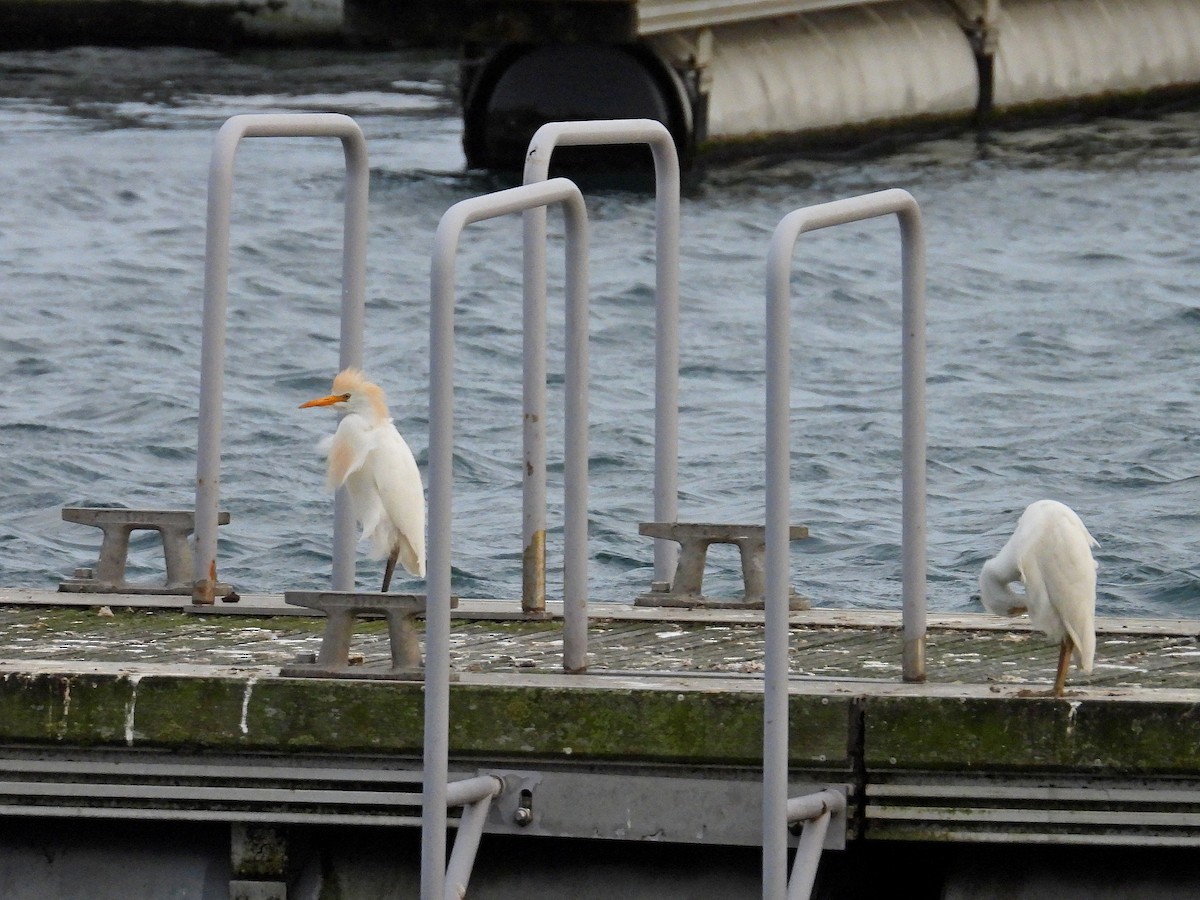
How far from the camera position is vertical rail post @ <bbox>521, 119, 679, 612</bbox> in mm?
5410

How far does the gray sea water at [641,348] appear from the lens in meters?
11.3

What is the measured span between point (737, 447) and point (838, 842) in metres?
8.44

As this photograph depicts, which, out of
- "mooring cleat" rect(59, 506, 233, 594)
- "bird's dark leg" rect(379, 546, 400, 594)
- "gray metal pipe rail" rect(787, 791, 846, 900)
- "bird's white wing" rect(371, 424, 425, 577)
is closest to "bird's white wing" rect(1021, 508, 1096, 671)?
"gray metal pipe rail" rect(787, 791, 846, 900)

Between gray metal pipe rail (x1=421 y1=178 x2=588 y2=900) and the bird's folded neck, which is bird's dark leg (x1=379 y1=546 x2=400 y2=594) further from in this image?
the bird's folded neck

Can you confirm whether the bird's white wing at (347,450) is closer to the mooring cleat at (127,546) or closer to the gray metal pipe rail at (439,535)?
the mooring cleat at (127,546)

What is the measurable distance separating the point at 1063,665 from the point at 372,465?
1.95 m

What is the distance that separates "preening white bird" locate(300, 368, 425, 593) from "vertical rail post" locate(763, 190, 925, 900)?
1.48m

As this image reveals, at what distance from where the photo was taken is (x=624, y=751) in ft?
15.1

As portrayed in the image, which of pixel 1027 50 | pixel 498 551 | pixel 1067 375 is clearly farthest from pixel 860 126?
pixel 498 551

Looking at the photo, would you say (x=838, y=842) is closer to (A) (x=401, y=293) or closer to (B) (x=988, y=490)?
(B) (x=988, y=490)

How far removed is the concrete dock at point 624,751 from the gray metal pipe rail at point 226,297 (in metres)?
0.85

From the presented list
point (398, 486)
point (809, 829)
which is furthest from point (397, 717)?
point (398, 486)

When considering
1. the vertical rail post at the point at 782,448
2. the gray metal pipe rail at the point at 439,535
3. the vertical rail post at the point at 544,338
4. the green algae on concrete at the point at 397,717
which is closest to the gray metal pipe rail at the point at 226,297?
the vertical rail post at the point at 544,338

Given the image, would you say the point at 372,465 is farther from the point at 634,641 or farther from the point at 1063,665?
the point at 1063,665
